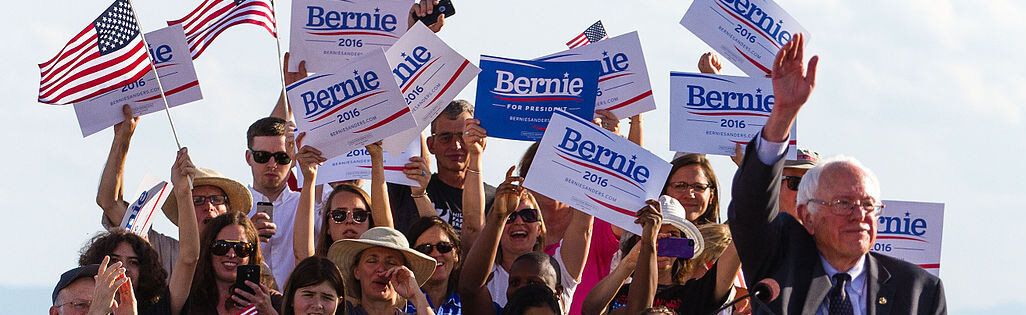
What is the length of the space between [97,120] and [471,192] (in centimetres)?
292

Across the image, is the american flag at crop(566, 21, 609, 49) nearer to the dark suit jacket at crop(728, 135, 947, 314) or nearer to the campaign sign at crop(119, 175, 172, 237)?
the campaign sign at crop(119, 175, 172, 237)

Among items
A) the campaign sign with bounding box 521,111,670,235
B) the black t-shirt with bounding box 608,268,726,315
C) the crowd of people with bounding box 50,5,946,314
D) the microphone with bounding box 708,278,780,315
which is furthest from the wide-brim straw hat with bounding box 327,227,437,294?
the microphone with bounding box 708,278,780,315

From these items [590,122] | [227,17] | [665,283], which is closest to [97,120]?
[227,17]

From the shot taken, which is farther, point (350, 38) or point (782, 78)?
point (350, 38)

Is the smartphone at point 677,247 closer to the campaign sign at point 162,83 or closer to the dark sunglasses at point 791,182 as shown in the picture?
the dark sunglasses at point 791,182

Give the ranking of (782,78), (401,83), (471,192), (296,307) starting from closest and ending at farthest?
1. (782,78)
2. (296,307)
3. (471,192)
4. (401,83)

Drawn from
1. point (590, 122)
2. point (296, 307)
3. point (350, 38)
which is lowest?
point (296, 307)

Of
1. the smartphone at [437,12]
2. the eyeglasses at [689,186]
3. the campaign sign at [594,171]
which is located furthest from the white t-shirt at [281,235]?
the eyeglasses at [689,186]

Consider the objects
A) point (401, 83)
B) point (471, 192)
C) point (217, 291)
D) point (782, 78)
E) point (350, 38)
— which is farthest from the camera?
point (350, 38)

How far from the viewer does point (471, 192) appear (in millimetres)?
8703

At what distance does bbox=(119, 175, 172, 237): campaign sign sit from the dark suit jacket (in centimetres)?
449

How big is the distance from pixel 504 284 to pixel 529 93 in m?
1.48

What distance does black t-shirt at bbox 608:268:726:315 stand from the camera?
24.3ft

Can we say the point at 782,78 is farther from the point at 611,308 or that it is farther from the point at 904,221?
the point at 904,221
